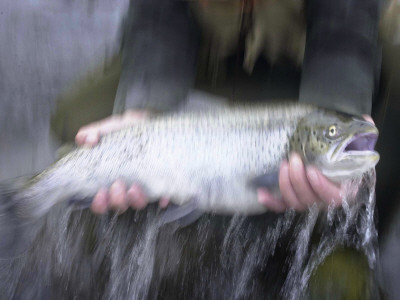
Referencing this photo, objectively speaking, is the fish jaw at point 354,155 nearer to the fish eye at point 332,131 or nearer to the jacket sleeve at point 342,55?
the fish eye at point 332,131

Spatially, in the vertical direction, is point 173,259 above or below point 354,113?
below

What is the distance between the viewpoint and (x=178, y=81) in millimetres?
1397

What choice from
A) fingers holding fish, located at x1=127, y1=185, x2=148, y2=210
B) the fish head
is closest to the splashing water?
A: fingers holding fish, located at x1=127, y1=185, x2=148, y2=210

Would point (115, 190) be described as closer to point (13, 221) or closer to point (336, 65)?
point (13, 221)

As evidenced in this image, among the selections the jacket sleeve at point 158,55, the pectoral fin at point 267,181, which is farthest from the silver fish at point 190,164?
the jacket sleeve at point 158,55

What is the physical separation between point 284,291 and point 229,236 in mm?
161

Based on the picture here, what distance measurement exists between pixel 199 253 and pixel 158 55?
0.45 meters

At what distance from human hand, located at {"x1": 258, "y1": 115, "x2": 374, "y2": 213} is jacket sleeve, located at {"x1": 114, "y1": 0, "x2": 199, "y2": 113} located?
310 mm

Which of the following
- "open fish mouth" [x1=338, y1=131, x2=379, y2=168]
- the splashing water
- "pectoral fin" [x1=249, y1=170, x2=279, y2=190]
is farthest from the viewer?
the splashing water

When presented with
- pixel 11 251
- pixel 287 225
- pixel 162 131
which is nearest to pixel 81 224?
pixel 11 251

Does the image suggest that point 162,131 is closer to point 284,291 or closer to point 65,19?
point 284,291

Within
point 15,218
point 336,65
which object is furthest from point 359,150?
point 15,218

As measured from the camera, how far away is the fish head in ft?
3.54

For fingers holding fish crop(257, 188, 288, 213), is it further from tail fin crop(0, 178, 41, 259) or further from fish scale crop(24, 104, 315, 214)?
tail fin crop(0, 178, 41, 259)
